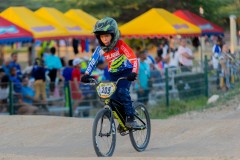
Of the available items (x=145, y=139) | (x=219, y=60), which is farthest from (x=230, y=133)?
(x=219, y=60)

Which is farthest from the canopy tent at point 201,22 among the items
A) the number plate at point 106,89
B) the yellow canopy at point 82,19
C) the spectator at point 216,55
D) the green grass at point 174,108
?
the number plate at point 106,89

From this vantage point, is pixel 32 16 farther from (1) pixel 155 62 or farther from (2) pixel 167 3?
(2) pixel 167 3

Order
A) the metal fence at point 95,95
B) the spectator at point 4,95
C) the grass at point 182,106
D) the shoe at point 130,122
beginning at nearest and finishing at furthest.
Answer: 1. the shoe at point 130,122
2. the spectator at point 4,95
3. the metal fence at point 95,95
4. the grass at point 182,106

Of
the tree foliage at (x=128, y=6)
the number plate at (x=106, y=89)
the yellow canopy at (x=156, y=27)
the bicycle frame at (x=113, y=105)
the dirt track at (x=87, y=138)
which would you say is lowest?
the dirt track at (x=87, y=138)

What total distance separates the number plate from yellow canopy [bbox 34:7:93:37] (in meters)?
12.3

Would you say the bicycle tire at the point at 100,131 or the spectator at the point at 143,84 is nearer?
the bicycle tire at the point at 100,131

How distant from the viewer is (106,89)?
31.8ft

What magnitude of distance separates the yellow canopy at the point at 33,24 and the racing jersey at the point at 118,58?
986 centimetres

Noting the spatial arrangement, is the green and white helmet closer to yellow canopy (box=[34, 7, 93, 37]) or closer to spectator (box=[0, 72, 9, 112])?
spectator (box=[0, 72, 9, 112])

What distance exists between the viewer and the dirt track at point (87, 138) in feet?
35.0

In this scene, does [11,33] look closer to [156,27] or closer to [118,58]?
[156,27]

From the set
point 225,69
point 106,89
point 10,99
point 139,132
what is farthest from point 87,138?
point 225,69

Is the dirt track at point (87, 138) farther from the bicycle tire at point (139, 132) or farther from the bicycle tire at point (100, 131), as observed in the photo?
the bicycle tire at point (100, 131)

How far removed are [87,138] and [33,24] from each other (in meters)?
8.31
